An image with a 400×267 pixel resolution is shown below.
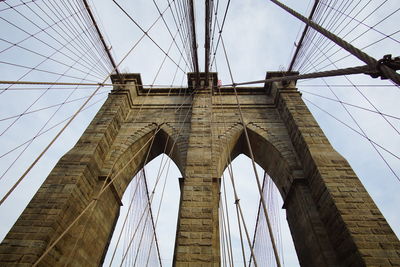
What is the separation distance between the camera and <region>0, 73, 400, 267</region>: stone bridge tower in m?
4.03

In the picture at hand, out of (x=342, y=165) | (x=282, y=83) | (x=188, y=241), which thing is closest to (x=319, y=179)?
(x=342, y=165)

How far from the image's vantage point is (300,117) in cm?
679

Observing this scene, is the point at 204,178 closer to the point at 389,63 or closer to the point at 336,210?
the point at 336,210

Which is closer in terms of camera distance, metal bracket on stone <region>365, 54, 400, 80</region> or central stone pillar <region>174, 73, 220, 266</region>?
metal bracket on stone <region>365, 54, 400, 80</region>

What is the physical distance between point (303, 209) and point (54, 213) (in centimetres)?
572

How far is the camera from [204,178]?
5.24 m

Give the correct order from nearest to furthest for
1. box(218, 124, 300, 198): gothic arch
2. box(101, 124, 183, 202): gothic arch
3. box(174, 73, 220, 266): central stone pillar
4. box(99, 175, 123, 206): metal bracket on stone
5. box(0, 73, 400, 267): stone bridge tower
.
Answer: box(174, 73, 220, 266): central stone pillar
box(0, 73, 400, 267): stone bridge tower
box(99, 175, 123, 206): metal bracket on stone
box(218, 124, 300, 198): gothic arch
box(101, 124, 183, 202): gothic arch

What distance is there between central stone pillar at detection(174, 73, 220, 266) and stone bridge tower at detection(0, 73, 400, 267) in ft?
0.07

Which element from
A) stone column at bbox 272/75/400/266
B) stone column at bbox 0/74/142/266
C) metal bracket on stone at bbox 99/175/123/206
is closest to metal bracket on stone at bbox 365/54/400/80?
stone column at bbox 272/75/400/266

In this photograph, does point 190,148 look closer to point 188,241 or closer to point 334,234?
point 188,241

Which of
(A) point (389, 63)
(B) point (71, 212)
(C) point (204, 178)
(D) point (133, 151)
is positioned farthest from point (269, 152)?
(B) point (71, 212)

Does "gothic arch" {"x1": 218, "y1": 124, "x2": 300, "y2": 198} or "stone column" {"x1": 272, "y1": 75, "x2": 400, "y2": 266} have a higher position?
"gothic arch" {"x1": 218, "y1": 124, "x2": 300, "y2": 198}

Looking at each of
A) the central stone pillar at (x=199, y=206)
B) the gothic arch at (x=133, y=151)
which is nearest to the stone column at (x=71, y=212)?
the gothic arch at (x=133, y=151)

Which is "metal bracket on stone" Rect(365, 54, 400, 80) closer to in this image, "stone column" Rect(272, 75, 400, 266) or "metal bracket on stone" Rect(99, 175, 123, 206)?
"stone column" Rect(272, 75, 400, 266)
